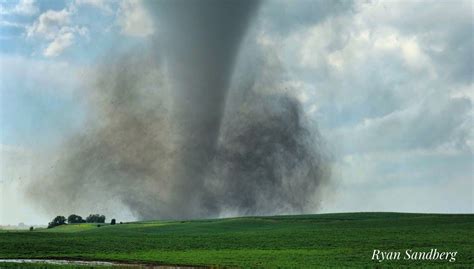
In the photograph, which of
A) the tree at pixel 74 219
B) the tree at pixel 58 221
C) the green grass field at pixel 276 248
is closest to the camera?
the green grass field at pixel 276 248

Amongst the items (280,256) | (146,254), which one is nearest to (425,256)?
(280,256)

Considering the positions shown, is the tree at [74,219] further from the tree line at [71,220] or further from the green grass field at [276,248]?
the green grass field at [276,248]

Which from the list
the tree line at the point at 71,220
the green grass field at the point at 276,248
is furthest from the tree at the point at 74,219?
the green grass field at the point at 276,248

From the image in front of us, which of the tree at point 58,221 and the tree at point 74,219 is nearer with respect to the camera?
the tree at point 58,221

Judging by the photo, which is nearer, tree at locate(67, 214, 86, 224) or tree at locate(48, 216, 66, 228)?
tree at locate(48, 216, 66, 228)

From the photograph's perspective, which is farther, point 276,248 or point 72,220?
point 72,220

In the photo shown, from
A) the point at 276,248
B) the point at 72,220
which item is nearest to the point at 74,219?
the point at 72,220

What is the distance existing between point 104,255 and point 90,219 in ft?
457

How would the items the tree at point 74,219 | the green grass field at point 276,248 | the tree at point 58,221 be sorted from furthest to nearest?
the tree at point 74,219 < the tree at point 58,221 < the green grass field at point 276,248

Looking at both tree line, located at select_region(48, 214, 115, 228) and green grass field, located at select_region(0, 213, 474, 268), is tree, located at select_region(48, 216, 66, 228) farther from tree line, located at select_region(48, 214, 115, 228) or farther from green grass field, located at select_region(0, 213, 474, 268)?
green grass field, located at select_region(0, 213, 474, 268)

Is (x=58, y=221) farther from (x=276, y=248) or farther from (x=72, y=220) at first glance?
(x=276, y=248)

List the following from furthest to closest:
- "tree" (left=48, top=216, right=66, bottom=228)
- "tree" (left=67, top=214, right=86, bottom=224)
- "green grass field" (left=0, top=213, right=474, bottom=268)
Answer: "tree" (left=67, top=214, right=86, bottom=224), "tree" (left=48, top=216, right=66, bottom=228), "green grass field" (left=0, top=213, right=474, bottom=268)

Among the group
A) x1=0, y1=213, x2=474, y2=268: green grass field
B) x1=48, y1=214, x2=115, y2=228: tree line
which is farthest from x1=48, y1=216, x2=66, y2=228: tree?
x1=0, y1=213, x2=474, y2=268: green grass field

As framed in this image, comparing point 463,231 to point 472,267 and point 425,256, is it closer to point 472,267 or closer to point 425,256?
point 425,256
